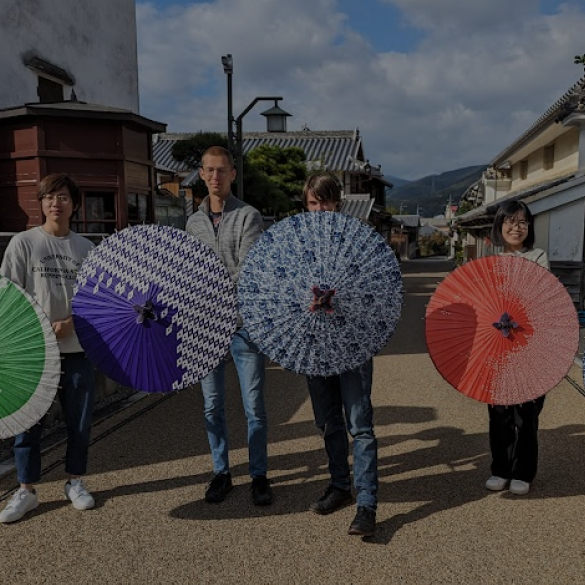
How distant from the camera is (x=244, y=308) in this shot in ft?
10.4

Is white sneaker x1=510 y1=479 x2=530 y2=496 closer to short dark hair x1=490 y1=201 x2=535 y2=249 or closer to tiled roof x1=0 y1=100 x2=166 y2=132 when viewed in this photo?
short dark hair x1=490 y1=201 x2=535 y2=249

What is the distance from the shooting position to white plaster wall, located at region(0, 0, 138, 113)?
32.5 ft

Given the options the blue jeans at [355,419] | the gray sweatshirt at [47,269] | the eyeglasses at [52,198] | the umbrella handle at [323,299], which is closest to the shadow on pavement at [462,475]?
the blue jeans at [355,419]

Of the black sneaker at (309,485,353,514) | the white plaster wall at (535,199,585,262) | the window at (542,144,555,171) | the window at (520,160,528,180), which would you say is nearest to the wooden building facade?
the black sneaker at (309,485,353,514)

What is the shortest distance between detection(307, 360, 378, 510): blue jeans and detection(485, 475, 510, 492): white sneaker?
89 cm

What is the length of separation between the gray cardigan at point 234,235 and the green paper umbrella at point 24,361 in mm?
1034

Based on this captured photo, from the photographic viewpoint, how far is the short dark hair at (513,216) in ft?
11.7

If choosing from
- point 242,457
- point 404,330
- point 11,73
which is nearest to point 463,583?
point 242,457

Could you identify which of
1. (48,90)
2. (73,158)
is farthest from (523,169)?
(73,158)

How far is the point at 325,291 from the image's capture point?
2.97 metres

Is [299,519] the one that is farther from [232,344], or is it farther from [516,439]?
[516,439]

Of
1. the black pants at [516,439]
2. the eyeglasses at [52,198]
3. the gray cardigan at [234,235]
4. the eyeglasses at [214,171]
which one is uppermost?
the eyeglasses at [214,171]

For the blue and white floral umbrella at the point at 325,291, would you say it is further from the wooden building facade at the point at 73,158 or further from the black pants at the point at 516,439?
the wooden building facade at the point at 73,158

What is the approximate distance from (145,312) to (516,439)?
2450 mm
